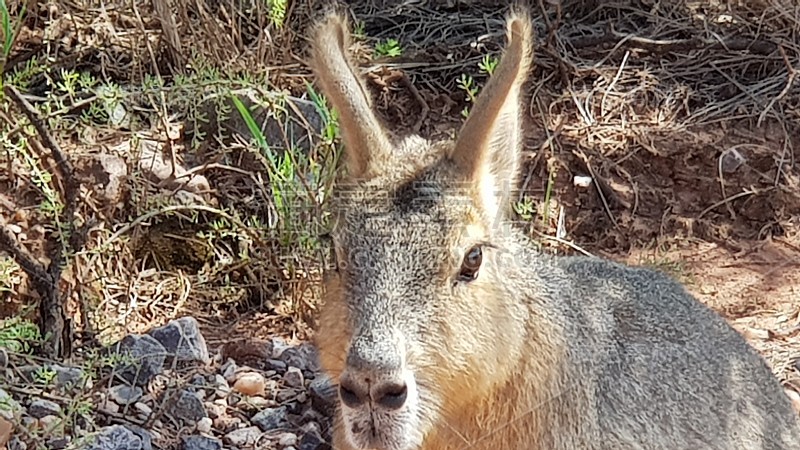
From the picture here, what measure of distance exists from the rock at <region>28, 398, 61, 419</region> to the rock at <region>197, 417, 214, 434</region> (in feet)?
1.52

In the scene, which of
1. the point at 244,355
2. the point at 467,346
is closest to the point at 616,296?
the point at 467,346

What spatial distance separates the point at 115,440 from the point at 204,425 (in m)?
0.35

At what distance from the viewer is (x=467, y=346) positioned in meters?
2.83

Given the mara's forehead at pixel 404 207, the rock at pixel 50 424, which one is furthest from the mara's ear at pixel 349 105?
the rock at pixel 50 424

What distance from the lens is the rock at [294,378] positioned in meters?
4.46

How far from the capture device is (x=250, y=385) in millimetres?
4398

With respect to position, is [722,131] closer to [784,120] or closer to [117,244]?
[784,120]

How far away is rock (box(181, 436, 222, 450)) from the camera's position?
4.05 m

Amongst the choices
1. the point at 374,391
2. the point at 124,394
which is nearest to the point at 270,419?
the point at 124,394

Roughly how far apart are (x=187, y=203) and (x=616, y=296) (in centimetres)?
217

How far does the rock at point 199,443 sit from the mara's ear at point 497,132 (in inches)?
58.8

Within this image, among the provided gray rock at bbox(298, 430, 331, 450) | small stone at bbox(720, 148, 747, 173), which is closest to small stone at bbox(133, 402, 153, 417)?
gray rock at bbox(298, 430, 331, 450)

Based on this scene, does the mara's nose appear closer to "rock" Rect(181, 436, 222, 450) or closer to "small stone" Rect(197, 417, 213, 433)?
"rock" Rect(181, 436, 222, 450)

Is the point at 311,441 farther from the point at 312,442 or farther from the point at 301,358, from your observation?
the point at 301,358
